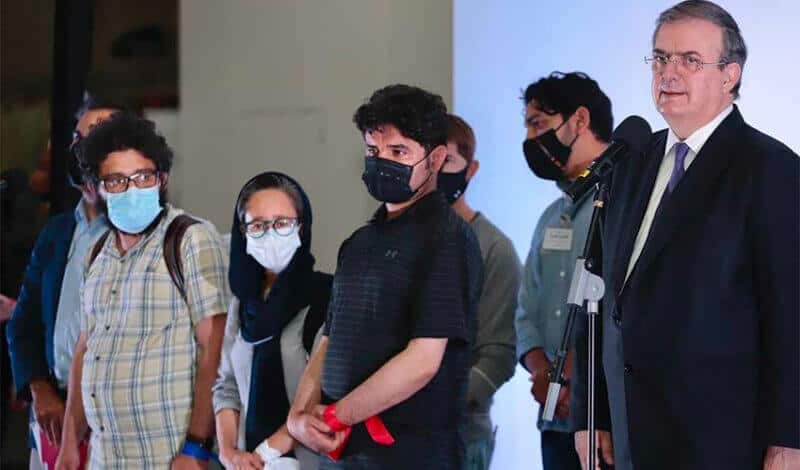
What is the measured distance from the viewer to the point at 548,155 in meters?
3.59

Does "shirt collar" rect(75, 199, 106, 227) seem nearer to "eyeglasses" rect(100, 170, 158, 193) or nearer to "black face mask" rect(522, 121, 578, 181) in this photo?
"eyeglasses" rect(100, 170, 158, 193)

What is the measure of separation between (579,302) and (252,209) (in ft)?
4.14

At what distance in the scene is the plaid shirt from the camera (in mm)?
3461

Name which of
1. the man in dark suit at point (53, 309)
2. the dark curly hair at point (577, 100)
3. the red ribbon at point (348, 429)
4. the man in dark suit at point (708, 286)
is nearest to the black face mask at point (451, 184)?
the dark curly hair at point (577, 100)

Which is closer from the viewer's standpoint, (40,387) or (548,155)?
(548,155)

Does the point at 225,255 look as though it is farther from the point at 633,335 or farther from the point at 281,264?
the point at 633,335

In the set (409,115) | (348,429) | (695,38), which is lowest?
(348,429)

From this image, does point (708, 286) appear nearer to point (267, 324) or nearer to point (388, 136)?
point (388, 136)

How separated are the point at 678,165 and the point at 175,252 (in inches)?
63.8

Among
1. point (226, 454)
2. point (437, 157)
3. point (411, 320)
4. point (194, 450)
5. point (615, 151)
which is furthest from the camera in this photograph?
point (194, 450)

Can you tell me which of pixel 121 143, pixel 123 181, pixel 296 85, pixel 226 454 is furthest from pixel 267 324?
pixel 296 85

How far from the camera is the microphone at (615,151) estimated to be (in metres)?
2.40

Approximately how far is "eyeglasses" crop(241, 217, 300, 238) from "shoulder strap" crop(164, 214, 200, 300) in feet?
0.94

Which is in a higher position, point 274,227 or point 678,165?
point 678,165
